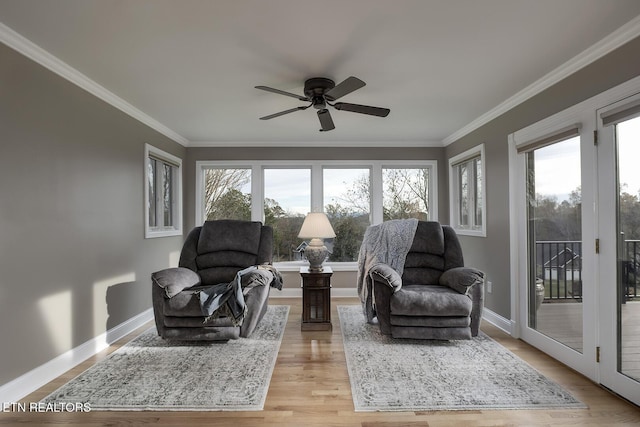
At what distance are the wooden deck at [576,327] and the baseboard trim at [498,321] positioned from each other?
1.34 ft

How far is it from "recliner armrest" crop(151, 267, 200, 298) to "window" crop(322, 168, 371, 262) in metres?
2.45

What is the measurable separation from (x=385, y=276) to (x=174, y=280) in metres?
1.99

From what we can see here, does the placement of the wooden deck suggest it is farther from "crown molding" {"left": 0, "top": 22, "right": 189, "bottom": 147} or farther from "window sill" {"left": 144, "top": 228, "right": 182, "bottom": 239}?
"crown molding" {"left": 0, "top": 22, "right": 189, "bottom": 147}

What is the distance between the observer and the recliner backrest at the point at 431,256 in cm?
386

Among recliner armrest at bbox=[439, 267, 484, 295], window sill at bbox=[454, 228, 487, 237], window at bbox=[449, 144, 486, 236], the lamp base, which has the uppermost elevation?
window at bbox=[449, 144, 486, 236]

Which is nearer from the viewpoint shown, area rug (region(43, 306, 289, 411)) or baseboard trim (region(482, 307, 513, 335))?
area rug (region(43, 306, 289, 411))

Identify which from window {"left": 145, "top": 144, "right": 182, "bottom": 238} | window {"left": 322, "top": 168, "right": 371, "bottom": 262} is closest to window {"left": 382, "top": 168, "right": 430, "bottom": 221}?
window {"left": 322, "top": 168, "right": 371, "bottom": 262}

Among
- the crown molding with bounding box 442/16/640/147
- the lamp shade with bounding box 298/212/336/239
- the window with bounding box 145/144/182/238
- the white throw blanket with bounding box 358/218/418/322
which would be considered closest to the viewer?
the crown molding with bounding box 442/16/640/147

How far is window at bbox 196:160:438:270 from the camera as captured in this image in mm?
5539

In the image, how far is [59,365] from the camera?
2.72 metres

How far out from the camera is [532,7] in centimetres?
203

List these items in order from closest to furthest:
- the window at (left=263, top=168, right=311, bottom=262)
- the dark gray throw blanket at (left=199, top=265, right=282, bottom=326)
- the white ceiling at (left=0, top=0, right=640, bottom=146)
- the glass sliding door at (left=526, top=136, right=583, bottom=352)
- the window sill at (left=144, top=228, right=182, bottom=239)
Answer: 1. the white ceiling at (left=0, top=0, right=640, bottom=146)
2. the glass sliding door at (left=526, top=136, right=583, bottom=352)
3. the dark gray throw blanket at (left=199, top=265, right=282, bottom=326)
4. the window sill at (left=144, top=228, right=182, bottom=239)
5. the window at (left=263, top=168, right=311, bottom=262)

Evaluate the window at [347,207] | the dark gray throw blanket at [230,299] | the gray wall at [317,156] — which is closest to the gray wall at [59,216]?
the dark gray throw blanket at [230,299]

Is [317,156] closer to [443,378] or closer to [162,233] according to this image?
[162,233]
